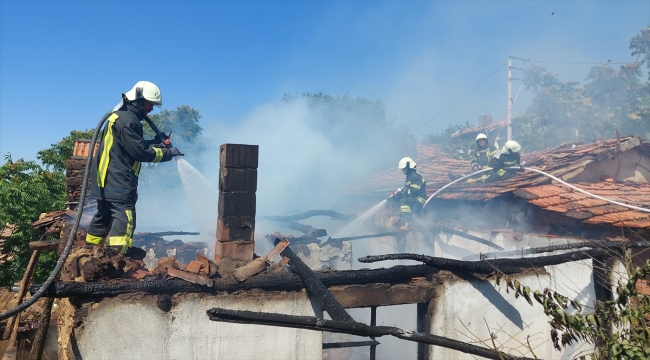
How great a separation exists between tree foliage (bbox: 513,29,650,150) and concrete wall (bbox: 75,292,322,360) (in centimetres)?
2436

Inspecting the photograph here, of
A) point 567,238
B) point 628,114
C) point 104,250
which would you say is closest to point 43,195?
point 104,250

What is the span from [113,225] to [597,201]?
8939mm

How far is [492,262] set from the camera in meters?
5.02

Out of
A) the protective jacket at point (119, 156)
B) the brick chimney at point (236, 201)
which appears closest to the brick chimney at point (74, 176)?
the protective jacket at point (119, 156)

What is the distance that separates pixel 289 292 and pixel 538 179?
27.7 ft

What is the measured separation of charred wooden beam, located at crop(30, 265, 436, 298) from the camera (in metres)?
3.31

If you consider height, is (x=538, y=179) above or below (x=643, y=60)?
below

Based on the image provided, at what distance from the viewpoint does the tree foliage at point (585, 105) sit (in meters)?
23.1

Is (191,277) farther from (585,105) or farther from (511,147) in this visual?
(585,105)

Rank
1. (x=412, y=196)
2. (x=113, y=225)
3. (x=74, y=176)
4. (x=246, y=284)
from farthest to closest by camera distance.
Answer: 1. (x=412, y=196)
2. (x=74, y=176)
3. (x=113, y=225)
4. (x=246, y=284)

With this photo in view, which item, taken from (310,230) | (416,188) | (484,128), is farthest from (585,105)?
(310,230)

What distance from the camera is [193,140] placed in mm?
25844

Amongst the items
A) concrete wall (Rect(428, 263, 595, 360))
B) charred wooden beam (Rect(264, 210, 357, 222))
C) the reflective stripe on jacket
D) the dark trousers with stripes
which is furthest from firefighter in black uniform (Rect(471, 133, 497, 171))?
the dark trousers with stripes

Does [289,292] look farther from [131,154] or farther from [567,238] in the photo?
[567,238]
